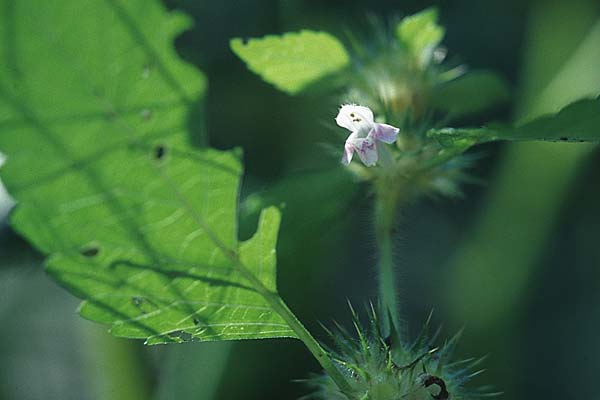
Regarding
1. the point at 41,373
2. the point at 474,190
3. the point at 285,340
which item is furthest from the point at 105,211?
the point at 474,190

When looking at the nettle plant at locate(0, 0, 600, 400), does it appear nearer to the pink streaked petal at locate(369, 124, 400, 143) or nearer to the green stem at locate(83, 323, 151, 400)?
the pink streaked petal at locate(369, 124, 400, 143)

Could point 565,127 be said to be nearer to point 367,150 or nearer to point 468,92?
point 367,150

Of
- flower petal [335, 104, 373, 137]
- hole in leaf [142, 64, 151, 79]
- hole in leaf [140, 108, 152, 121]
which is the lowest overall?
flower petal [335, 104, 373, 137]

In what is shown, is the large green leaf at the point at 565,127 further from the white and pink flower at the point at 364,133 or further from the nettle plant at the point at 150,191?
the white and pink flower at the point at 364,133

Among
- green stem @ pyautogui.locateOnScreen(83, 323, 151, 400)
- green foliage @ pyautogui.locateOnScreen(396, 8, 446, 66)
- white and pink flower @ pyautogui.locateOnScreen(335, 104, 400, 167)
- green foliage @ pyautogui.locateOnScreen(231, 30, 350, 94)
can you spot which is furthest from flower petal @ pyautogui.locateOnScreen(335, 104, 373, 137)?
green stem @ pyautogui.locateOnScreen(83, 323, 151, 400)

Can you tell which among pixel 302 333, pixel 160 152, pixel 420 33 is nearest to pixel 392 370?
pixel 302 333

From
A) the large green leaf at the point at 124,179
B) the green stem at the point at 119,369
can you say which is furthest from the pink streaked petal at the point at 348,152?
the green stem at the point at 119,369
